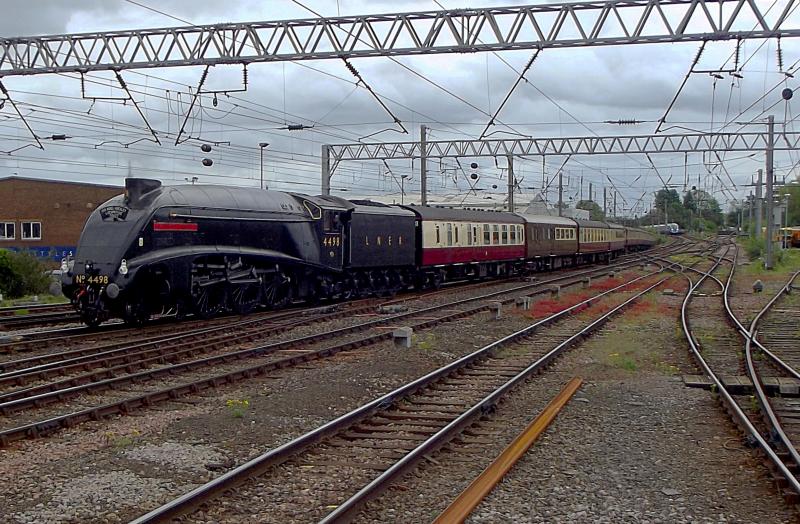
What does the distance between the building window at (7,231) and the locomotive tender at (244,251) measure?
30.6m

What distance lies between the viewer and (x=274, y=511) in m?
6.77

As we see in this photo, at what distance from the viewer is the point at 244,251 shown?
66.8ft

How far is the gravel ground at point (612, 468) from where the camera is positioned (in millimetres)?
6891

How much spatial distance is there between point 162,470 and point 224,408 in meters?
2.71

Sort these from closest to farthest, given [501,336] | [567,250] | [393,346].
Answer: [393,346]
[501,336]
[567,250]

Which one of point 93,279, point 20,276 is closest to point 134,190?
point 93,279

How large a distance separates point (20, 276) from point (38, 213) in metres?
23.5

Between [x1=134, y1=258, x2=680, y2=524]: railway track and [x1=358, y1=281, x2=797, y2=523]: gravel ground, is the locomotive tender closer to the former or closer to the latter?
[x1=134, y1=258, x2=680, y2=524]: railway track

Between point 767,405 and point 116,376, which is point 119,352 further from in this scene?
point 767,405

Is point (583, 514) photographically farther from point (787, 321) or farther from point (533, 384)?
point (787, 321)

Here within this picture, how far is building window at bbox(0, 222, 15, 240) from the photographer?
1983 inches

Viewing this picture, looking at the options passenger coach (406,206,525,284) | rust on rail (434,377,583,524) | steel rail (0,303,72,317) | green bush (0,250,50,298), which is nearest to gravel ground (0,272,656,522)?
rust on rail (434,377,583,524)

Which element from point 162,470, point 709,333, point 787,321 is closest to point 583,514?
point 162,470

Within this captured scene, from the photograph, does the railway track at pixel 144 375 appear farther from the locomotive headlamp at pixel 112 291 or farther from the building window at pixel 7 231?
the building window at pixel 7 231
